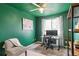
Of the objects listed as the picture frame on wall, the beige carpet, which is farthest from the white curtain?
the picture frame on wall

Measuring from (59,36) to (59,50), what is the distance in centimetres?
22

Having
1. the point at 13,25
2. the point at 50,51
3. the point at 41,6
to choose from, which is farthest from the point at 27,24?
the point at 50,51

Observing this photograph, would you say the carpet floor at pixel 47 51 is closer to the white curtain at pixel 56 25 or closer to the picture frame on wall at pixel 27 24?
the white curtain at pixel 56 25

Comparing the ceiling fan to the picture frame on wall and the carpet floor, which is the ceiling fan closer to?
the picture frame on wall

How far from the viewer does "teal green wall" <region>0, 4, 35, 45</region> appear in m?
2.06

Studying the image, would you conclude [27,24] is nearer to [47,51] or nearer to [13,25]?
[13,25]

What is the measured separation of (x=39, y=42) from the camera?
2.15m

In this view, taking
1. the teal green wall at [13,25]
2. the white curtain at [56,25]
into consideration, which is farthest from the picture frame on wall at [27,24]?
the white curtain at [56,25]

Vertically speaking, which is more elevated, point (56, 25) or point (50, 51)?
point (56, 25)

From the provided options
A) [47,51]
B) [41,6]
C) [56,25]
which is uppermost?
[41,6]

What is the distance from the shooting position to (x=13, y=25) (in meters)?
2.11

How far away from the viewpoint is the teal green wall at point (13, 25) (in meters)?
2.06

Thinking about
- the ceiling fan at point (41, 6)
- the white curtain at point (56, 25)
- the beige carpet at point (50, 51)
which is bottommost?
the beige carpet at point (50, 51)

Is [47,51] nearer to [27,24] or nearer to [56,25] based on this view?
[56,25]
